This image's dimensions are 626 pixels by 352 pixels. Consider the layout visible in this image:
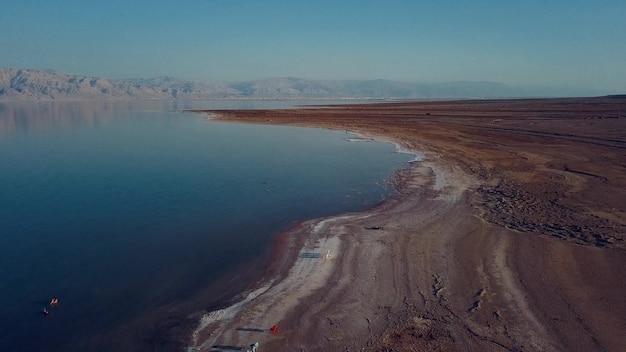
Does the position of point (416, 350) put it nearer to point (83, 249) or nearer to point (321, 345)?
point (321, 345)

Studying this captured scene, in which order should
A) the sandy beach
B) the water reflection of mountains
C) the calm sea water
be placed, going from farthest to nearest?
the water reflection of mountains
the calm sea water
the sandy beach

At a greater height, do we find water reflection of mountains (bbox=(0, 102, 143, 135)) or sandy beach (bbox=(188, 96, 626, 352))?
water reflection of mountains (bbox=(0, 102, 143, 135))

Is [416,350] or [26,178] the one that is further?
[26,178]

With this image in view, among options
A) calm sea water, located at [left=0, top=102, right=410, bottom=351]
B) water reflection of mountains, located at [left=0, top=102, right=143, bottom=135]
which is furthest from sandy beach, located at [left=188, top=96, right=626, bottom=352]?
water reflection of mountains, located at [left=0, top=102, right=143, bottom=135]

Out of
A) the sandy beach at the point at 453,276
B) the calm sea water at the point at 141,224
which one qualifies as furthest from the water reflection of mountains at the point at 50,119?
the sandy beach at the point at 453,276

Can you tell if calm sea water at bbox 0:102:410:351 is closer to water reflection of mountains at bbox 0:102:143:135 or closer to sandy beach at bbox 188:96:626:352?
sandy beach at bbox 188:96:626:352

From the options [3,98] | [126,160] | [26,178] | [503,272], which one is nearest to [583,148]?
[503,272]
